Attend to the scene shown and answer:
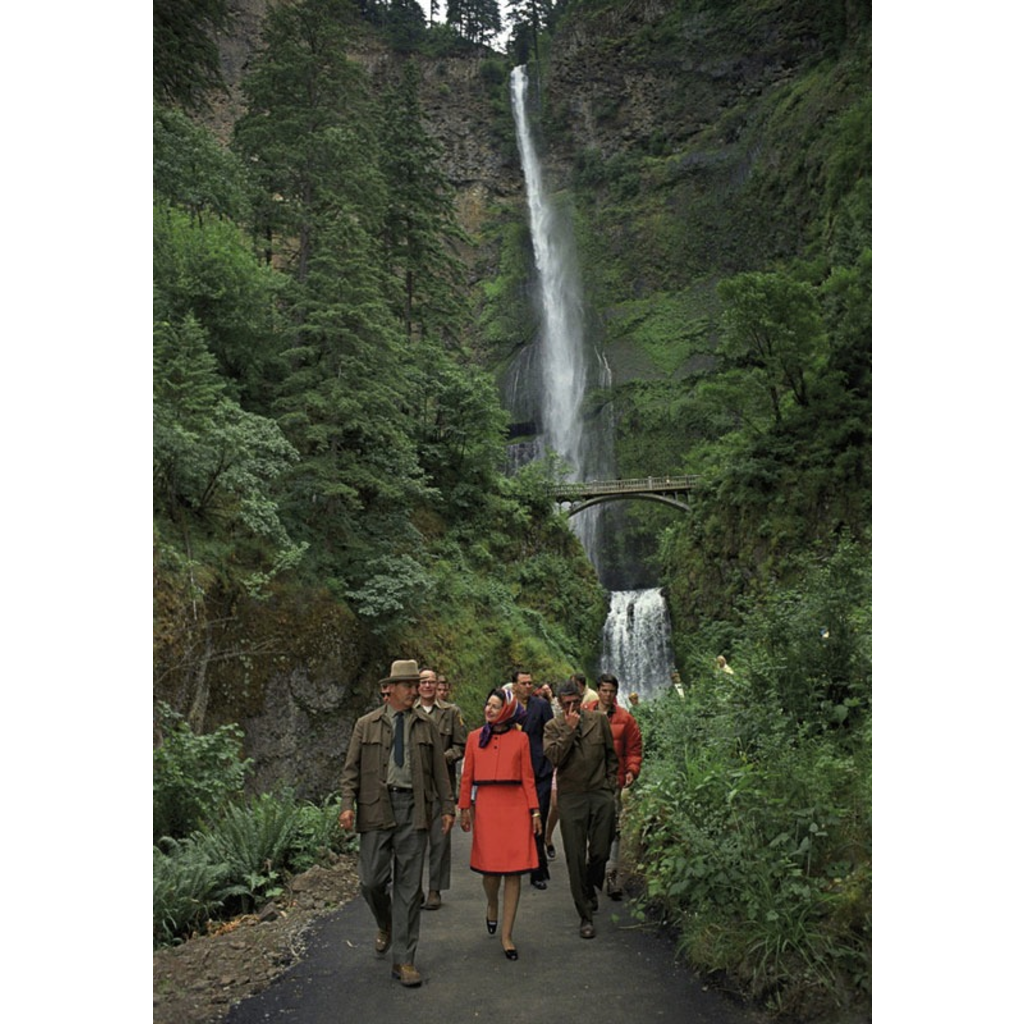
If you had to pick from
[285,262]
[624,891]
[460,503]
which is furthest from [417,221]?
[624,891]

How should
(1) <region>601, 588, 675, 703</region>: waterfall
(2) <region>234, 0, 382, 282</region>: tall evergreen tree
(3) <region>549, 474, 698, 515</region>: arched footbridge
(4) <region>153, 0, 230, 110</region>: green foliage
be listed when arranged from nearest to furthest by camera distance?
1. (4) <region>153, 0, 230, 110</region>: green foliage
2. (2) <region>234, 0, 382, 282</region>: tall evergreen tree
3. (1) <region>601, 588, 675, 703</region>: waterfall
4. (3) <region>549, 474, 698, 515</region>: arched footbridge

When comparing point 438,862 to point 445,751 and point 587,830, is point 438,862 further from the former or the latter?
point 587,830

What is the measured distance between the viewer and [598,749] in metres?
6.77

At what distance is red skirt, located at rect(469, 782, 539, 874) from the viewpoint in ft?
19.6

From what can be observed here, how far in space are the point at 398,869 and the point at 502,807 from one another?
0.92 metres

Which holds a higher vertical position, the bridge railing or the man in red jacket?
the bridge railing

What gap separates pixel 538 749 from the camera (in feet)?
27.6

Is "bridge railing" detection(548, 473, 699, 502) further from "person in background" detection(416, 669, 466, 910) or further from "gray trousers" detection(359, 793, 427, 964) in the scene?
"gray trousers" detection(359, 793, 427, 964)

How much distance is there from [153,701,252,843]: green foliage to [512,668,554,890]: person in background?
3290mm

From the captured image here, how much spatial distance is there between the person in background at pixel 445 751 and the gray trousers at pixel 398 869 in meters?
0.99

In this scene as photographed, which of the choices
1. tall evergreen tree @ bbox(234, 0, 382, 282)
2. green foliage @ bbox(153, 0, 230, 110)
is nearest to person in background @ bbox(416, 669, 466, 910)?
green foliage @ bbox(153, 0, 230, 110)

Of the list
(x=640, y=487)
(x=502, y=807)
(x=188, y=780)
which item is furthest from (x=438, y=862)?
(x=640, y=487)

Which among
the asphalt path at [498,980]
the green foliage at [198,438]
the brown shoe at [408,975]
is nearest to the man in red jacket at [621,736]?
the asphalt path at [498,980]

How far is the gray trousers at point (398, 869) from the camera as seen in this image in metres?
5.42
